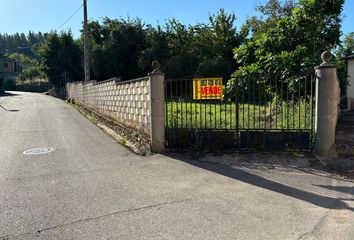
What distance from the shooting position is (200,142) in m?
7.59

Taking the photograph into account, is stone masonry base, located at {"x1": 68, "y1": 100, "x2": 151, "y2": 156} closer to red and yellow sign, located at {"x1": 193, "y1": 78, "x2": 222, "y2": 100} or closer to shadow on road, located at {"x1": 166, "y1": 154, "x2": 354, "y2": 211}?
shadow on road, located at {"x1": 166, "y1": 154, "x2": 354, "y2": 211}

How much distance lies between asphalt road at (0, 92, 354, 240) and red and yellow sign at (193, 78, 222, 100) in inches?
61.9

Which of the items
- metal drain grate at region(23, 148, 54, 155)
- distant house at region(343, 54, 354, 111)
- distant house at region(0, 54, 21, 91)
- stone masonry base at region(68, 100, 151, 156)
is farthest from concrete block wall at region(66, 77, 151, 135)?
distant house at region(0, 54, 21, 91)

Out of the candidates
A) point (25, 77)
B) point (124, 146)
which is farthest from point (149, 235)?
point (25, 77)

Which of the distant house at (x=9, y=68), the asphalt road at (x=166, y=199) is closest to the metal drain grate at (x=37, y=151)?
the asphalt road at (x=166, y=199)

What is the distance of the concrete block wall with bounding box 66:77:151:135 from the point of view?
8.40 meters

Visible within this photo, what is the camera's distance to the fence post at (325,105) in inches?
265

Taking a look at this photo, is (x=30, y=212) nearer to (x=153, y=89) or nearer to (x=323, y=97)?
(x=153, y=89)

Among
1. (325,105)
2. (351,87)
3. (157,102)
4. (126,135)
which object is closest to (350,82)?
(351,87)

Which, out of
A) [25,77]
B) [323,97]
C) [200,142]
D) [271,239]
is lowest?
[271,239]

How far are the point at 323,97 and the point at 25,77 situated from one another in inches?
2826

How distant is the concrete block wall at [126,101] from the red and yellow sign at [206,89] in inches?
43.9

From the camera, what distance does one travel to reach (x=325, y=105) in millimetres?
6793

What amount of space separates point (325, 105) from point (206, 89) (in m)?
2.61
